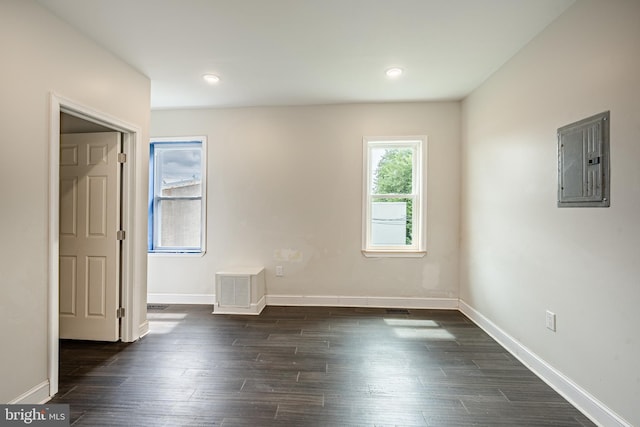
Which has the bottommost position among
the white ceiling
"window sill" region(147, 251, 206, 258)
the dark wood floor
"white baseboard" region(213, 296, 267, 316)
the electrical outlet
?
the dark wood floor

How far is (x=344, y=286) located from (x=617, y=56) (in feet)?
10.5

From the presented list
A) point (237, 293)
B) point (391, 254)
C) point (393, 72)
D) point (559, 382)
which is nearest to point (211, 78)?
point (393, 72)

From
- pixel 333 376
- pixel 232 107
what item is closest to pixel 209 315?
pixel 333 376

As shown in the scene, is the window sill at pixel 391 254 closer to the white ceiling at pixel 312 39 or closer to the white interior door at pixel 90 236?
the white ceiling at pixel 312 39

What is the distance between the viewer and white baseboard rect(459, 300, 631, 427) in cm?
169

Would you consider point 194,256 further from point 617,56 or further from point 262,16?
point 617,56

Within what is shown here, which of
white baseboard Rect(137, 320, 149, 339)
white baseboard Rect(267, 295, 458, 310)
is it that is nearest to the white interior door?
white baseboard Rect(137, 320, 149, 339)

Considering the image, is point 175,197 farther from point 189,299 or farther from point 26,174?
point 26,174

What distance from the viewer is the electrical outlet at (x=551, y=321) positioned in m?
2.11

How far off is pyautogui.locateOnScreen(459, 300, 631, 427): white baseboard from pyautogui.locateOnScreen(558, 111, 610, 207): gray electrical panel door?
1.21m

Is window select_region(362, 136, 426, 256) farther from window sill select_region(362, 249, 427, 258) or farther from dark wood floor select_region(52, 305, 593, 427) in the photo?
dark wood floor select_region(52, 305, 593, 427)

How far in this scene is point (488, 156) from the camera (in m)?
3.06

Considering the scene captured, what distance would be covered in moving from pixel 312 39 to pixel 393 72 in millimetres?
971

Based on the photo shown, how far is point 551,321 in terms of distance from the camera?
2129mm
